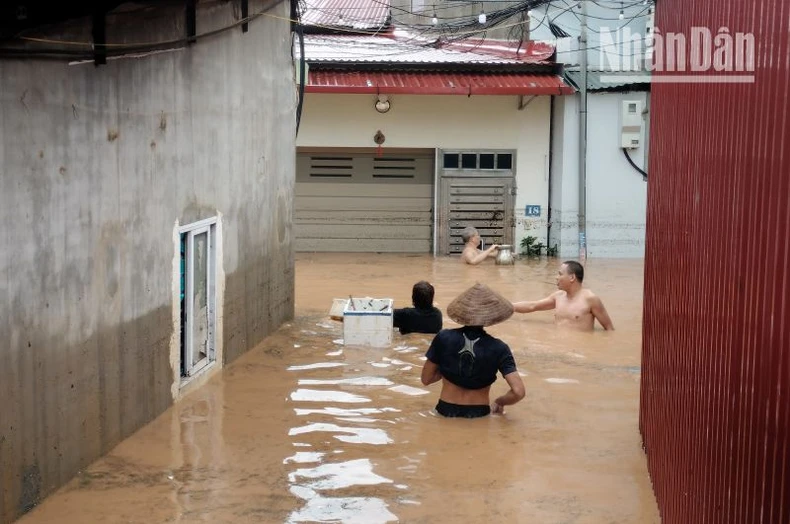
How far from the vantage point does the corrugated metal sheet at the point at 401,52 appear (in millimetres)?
20438

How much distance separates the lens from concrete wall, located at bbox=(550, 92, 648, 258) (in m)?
20.8

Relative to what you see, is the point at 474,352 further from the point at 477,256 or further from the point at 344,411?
the point at 477,256

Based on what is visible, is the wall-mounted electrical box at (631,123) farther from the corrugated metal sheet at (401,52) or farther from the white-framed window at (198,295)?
the white-framed window at (198,295)

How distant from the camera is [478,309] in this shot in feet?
30.6

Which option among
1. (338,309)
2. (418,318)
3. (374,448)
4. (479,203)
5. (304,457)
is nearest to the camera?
(304,457)

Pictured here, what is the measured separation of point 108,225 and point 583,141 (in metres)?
13.6

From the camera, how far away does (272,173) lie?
45.0ft

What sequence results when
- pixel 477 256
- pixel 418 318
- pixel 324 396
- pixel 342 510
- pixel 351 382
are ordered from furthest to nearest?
pixel 477 256, pixel 418 318, pixel 351 382, pixel 324 396, pixel 342 510

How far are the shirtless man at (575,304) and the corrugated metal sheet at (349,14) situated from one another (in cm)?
982

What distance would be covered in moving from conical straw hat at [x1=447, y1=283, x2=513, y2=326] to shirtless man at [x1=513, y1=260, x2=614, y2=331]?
14.1 feet

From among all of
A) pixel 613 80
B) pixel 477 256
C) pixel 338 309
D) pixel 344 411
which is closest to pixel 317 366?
pixel 344 411

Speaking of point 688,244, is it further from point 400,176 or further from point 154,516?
point 400,176

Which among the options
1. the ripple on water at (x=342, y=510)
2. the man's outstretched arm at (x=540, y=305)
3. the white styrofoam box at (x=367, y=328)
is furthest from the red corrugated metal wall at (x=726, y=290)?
the man's outstretched arm at (x=540, y=305)

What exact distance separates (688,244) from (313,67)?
47.3 feet
